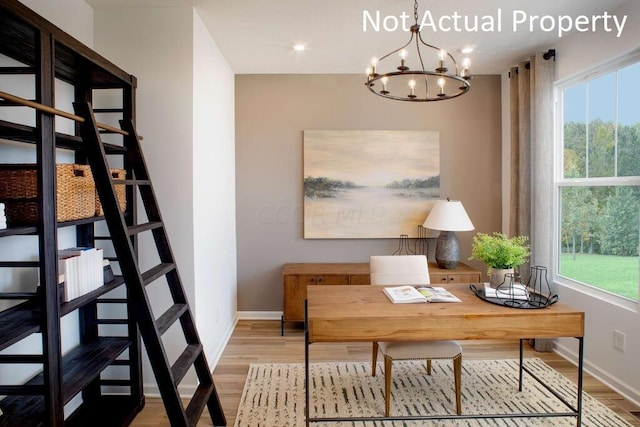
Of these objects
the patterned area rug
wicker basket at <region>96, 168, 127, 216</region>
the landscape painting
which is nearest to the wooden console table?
the landscape painting

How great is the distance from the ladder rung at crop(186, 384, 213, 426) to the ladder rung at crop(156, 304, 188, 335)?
0.47 metres

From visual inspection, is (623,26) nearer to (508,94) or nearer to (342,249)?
(508,94)

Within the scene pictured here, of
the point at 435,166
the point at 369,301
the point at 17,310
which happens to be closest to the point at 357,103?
the point at 435,166

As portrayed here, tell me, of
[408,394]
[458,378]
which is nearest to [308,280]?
[408,394]

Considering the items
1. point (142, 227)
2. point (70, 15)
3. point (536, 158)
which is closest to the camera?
point (142, 227)

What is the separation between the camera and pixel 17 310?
1.75 metres

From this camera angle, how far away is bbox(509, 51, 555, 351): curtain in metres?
3.48

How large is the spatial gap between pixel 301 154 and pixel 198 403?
2.74 m

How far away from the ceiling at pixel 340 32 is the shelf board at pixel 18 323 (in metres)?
1.99

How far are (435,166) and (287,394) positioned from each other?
108 inches

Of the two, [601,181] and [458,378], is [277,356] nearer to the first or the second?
[458,378]

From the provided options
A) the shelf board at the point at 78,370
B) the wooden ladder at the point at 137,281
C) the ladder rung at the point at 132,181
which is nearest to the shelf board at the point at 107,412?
the shelf board at the point at 78,370

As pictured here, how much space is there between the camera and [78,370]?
6.72 feet

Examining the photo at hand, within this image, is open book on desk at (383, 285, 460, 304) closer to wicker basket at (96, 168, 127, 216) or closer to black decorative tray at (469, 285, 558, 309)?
black decorative tray at (469, 285, 558, 309)
